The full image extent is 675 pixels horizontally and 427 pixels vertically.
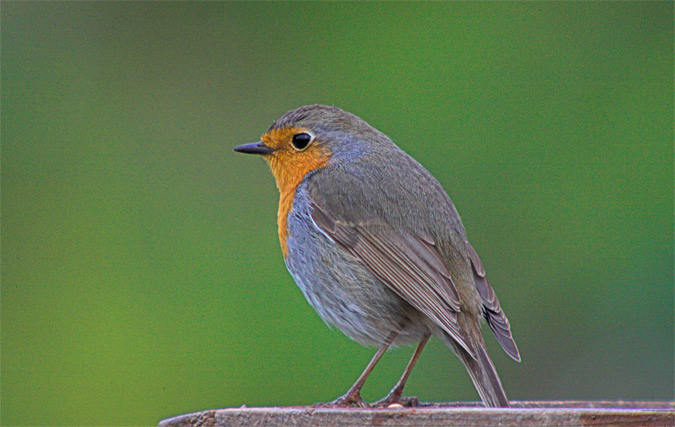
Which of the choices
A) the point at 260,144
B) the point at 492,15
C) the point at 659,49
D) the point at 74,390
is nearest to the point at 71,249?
→ the point at 74,390

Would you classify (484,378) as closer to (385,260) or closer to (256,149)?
(385,260)

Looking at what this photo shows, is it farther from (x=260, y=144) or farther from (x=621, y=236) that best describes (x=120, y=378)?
(x=621, y=236)

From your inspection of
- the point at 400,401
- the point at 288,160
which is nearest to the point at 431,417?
the point at 400,401

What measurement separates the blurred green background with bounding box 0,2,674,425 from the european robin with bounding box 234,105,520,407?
3.83 feet

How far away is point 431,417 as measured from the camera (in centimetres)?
311

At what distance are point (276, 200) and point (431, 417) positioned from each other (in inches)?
162

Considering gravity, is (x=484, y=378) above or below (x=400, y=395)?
above

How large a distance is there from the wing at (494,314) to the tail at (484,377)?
11.1 inches

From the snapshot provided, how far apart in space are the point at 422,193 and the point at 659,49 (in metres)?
3.13

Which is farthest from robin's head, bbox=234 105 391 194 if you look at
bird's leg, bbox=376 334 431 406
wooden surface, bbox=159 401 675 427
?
wooden surface, bbox=159 401 675 427

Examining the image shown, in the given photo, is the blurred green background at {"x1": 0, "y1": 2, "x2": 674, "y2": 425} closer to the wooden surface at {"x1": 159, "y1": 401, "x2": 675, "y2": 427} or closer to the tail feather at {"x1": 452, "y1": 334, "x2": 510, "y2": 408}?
the tail feather at {"x1": 452, "y1": 334, "x2": 510, "y2": 408}

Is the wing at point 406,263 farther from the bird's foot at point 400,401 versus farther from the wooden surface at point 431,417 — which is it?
the wooden surface at point 431,417

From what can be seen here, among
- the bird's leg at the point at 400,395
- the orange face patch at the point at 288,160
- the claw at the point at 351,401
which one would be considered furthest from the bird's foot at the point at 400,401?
the orange face patch at the point at 288,160

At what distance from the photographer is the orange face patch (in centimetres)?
513
